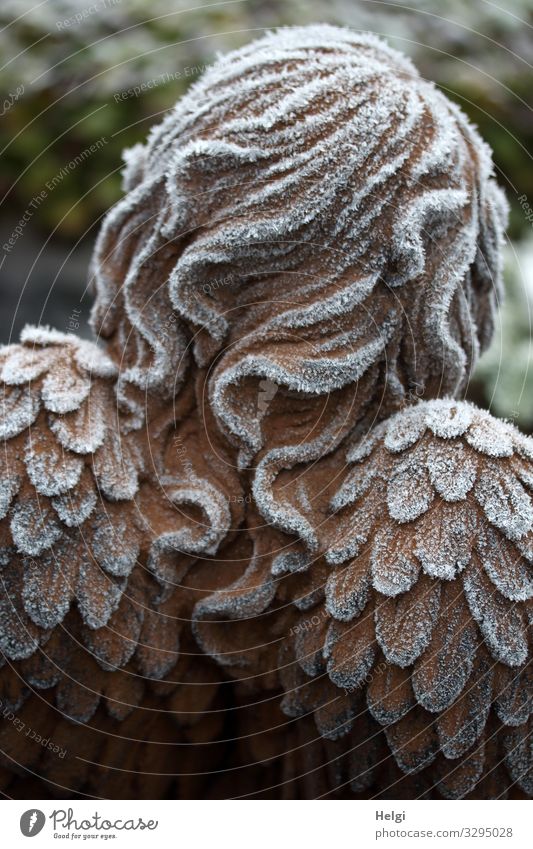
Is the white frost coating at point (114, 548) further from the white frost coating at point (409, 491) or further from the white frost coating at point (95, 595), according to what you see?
the white frost coating at point (409, 491)

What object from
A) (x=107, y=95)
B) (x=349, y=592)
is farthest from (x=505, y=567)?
(x=107, y=95)

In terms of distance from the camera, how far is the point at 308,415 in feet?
2.94

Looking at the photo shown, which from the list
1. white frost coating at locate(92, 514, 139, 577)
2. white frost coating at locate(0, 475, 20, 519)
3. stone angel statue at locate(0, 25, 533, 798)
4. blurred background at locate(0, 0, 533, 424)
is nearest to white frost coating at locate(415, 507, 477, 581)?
stone angel statue at locate(0, 25, 533, 798)

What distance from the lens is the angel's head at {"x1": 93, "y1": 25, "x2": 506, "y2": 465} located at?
2.78 ft

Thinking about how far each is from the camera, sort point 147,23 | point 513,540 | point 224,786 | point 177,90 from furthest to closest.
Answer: point 147,23 < point 177,90 < point 224,786 < point 513,540

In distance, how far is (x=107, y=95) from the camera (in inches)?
86.4

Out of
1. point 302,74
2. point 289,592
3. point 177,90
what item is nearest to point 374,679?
point 289,592

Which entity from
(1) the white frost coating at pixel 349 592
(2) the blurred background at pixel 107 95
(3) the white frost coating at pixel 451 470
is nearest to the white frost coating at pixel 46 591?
(1) the white frost coating at pixel 349 592

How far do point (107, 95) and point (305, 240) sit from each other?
1575 mm

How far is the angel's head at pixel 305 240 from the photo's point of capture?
0.85m

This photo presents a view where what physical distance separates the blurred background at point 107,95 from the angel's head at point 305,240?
1.14 m

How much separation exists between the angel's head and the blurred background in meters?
1.14

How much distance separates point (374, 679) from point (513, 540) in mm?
198
